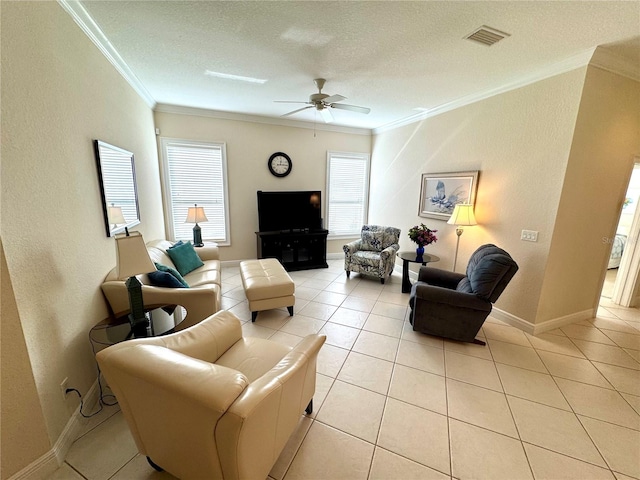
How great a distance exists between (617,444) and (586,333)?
166 cm

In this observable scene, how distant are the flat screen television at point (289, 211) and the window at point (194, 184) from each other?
2.29 ft

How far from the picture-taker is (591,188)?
104 inches

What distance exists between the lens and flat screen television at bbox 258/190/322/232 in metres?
4.65

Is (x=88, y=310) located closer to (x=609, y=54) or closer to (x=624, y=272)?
(x=609, y=54)

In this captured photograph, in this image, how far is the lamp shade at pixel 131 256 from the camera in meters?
1.74

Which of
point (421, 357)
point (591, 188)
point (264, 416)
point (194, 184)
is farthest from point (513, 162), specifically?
point (194, 184)

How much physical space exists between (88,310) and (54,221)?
70 centimetres

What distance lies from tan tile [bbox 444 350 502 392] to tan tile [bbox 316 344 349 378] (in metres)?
0.91

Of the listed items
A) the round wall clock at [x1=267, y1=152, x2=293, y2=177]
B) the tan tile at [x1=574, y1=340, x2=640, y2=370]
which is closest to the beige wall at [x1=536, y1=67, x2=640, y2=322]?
the tan tile at [x1=574, y1=340, x2=640, y2=370]

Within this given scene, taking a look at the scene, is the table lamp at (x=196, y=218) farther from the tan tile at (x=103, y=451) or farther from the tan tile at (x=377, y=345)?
the tan tile at (x=377, y=345)

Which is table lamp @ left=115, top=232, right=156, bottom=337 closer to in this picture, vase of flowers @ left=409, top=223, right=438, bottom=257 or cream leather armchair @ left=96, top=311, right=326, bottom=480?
cream leather armchair @ left=96, top=311, right=326, bottom=480

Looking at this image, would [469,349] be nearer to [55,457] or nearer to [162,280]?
[162,280]

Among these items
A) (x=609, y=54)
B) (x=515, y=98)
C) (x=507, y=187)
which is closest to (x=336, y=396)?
(x=507, y=187)

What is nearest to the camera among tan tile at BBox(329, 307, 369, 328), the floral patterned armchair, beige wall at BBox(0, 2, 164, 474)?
beige wall at BBox(0, 2, 164, 474)
